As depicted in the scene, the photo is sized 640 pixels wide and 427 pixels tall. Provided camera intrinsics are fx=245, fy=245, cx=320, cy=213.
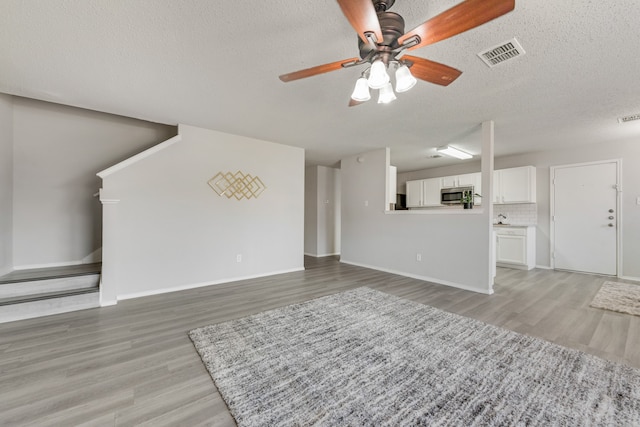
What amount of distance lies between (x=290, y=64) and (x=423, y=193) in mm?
5737

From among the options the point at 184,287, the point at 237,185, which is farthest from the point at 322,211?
the point at 184,287

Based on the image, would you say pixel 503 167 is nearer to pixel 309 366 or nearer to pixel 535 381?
pixel 535 381

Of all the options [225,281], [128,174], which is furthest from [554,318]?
[128,174]

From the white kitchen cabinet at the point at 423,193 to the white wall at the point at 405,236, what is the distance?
2380 mm

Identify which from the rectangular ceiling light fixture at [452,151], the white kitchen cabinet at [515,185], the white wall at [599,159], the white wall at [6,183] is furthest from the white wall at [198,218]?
the white wall at [599,159]

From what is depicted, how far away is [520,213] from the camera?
17.9 ft

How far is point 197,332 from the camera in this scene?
2307mm

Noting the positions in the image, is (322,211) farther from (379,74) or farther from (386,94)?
(379,74)

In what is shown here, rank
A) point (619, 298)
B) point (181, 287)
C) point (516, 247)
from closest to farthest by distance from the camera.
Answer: point (619, 298) → point (181, 287) → point (516, 247)

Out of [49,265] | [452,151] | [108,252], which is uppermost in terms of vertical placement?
[452,151]

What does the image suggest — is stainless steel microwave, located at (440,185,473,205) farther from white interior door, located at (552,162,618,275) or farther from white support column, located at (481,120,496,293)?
white support column, located at (481,120,496,293)

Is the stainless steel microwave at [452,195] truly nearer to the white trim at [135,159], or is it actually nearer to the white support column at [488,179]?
the white support column at [488,179]

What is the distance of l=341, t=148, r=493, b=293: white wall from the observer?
11.9 ft

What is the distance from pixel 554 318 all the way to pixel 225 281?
4.34 metres
